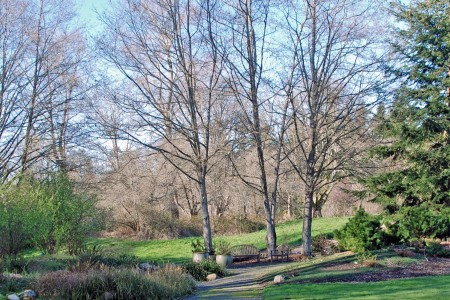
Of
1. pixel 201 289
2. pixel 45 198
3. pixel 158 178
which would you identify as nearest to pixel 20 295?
pixel 201 289

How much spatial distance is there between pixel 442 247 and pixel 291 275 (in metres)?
6.12

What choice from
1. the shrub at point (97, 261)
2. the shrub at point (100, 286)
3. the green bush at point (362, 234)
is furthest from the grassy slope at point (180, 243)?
the shrub at point (100, 286)

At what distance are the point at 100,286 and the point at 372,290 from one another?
6.07 metres

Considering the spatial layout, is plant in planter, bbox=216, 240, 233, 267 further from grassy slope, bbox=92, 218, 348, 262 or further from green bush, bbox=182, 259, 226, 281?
grassy slope, bbox=92, 218, 348, 262

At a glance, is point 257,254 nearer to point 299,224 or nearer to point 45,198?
point 45,198

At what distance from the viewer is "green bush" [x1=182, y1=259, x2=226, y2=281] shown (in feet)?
55.8

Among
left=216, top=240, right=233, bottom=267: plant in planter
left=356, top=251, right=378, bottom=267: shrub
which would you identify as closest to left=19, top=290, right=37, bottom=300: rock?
left=356, top=251, right=378, bottom=267: shrub

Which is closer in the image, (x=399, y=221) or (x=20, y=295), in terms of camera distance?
(x=20, y=295)

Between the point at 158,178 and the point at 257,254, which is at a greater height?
the point at 158,178

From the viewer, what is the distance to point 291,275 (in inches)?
573

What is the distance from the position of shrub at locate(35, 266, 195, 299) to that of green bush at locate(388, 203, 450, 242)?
10.6 m

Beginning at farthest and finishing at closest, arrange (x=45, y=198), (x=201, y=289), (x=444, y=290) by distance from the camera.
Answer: (x=45, y=198) < (x=201, y=289) < (x=444, y=290)

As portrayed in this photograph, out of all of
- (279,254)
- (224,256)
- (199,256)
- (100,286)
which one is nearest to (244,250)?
(279,254)

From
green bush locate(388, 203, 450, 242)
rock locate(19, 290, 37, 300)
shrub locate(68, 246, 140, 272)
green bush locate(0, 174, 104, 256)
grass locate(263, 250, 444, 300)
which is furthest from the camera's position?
green bush locate(388, 203, 450, 242)
